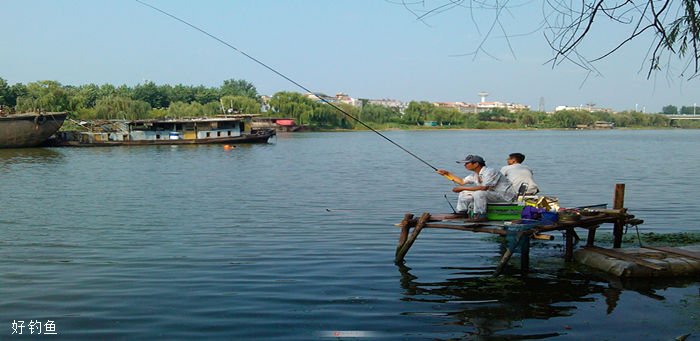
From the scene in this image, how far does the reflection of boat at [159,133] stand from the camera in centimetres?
5878

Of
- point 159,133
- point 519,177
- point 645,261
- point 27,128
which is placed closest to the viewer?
point 645,261

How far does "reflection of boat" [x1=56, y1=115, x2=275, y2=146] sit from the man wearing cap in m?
51.3

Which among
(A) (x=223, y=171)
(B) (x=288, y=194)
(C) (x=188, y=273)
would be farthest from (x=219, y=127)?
(C) (x=188, y=273)

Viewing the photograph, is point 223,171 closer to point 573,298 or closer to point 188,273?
point 188,273

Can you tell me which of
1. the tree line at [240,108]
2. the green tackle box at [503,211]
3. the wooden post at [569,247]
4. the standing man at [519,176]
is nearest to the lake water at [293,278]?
the wooden post at [569,247]

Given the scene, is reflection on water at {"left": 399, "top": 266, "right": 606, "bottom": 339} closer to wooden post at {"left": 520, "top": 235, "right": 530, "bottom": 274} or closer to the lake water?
the lake water

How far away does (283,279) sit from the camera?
30.9ft

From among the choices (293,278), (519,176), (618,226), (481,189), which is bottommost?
(293,278)

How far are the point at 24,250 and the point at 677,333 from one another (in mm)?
10704

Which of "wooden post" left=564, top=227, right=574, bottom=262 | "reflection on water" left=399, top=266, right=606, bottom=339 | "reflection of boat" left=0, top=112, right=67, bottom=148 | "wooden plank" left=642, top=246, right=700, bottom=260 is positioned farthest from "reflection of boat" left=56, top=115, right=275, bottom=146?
"wooden plank" left=642, top=246, right=700, bottom=260

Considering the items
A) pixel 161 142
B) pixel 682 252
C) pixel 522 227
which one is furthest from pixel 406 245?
pixel 161 142

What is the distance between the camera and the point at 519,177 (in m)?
10.6

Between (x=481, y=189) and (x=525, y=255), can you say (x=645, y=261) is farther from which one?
(x=481, y=189)

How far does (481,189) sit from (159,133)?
178ft
